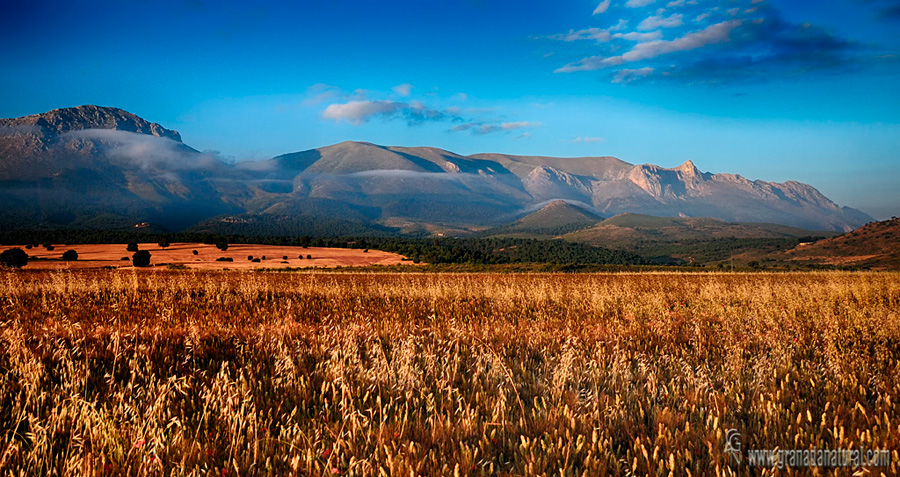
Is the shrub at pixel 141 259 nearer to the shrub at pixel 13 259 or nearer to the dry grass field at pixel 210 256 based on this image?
the dry grass field at pixel 210 256

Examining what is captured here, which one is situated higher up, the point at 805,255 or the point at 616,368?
the point at 616,368

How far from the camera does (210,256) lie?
66000 millimetres

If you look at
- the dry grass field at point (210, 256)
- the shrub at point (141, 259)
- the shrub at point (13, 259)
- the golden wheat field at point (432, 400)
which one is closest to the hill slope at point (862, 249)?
the dry grass field at point (210, 256)

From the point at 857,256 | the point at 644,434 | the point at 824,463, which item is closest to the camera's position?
the point at 824,463

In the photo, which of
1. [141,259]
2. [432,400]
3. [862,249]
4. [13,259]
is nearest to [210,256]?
[141,259]

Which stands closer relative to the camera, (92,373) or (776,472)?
(776,472)

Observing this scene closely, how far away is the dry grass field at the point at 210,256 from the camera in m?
56.8

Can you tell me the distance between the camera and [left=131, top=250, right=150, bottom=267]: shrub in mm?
56769

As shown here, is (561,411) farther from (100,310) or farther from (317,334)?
(100,310)

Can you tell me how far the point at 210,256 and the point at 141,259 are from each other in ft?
31.2

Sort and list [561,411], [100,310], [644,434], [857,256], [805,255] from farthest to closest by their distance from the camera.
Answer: [805,255] < [857,256] < [100,310] < [561,411] < [644,434]

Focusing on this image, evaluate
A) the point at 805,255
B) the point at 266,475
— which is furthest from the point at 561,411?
the point at 805,255

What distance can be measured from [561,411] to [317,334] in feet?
15.6

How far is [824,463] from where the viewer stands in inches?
135
